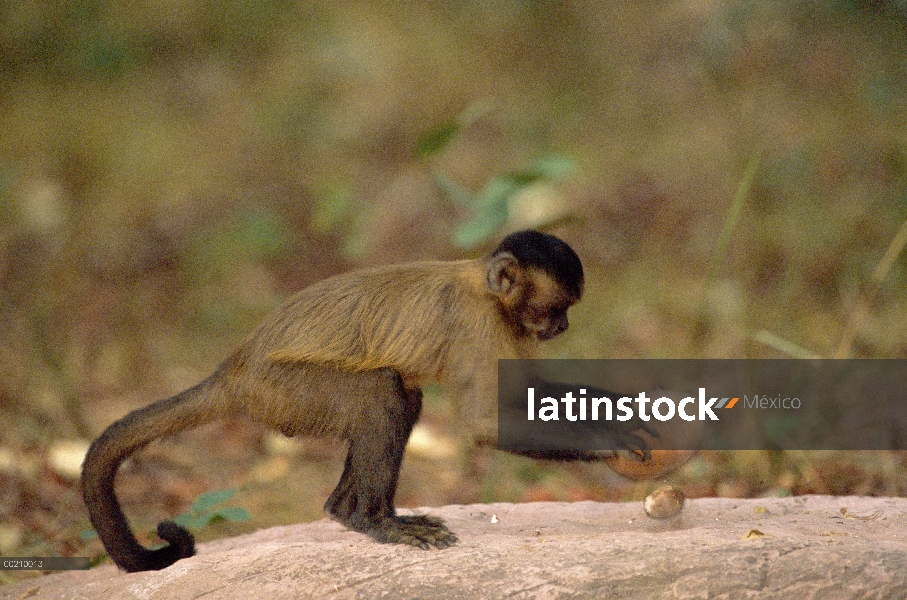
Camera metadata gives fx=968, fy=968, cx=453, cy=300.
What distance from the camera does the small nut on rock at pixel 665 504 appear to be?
4.46 meters

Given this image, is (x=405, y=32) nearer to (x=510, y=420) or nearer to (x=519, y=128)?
(x=519, y=128)

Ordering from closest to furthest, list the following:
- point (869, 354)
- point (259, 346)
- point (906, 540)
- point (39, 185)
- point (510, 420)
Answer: point (906, 540) < point (510, 420) < point (259, 346) < point (869, 354) < point (39, 185)

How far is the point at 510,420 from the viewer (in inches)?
174

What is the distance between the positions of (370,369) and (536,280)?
2.98 feet

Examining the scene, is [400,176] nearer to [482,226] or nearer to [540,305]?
[482,226]

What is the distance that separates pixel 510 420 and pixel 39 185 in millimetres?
8395

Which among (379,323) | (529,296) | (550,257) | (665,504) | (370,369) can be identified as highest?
(550,257)

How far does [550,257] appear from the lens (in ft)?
15.1

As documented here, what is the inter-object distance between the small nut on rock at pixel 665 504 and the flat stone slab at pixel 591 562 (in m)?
0.07

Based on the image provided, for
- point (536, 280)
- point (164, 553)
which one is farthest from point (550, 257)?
point (164, 553)

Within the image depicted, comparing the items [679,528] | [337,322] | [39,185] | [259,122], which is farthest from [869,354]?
[39,185]

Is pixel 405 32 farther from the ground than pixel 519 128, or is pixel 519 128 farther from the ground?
pixel 405 32

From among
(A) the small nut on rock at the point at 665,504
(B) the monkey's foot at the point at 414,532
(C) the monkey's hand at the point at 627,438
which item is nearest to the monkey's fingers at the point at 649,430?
(C) the monkey's hand at the point at 627,438

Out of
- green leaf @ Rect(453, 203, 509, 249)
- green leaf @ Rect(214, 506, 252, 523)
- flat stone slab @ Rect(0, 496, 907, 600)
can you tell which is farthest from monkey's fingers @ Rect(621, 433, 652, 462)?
green leaf @ Rect(214, 506, 252, 523)
